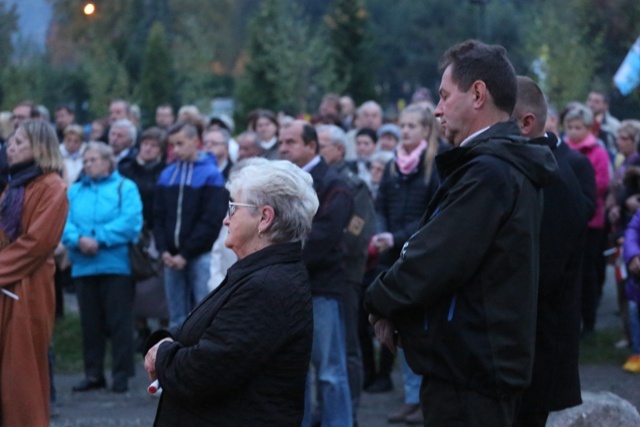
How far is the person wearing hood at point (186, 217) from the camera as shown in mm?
9977

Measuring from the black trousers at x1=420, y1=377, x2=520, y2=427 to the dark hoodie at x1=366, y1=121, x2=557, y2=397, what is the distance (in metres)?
0.03

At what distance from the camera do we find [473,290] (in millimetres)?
4160

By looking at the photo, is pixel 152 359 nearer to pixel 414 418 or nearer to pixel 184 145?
pixel 414 418

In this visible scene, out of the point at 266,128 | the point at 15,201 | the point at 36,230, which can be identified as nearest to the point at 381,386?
the point at 266,128

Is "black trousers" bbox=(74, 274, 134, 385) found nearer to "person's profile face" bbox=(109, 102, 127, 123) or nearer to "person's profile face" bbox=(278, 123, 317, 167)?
"person's profile face" bbox=(278, 123, 317, 167)

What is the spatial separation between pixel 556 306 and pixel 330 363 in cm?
294

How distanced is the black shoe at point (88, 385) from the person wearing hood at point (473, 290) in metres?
6.44

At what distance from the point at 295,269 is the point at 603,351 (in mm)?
7429

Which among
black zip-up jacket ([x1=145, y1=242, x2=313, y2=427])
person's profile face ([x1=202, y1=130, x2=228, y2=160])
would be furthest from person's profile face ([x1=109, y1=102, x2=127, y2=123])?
black zip-up jacket ([x1=145, y1=242, x2=313, y2=427])

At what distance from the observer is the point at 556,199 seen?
17.3 feet

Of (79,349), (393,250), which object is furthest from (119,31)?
(393,250)

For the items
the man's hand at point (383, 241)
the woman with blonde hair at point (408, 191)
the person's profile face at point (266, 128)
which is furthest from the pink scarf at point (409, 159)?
the person's profile face at point (266, 128)

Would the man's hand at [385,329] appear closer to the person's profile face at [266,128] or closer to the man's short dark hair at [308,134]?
the man's short dark hair at [308,134]

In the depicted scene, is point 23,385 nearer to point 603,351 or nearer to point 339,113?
point 603,351
